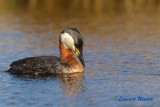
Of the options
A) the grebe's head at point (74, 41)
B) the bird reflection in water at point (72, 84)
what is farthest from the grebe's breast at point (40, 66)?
the grebe's head at point (74, 41)

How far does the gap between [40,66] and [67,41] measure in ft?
3.57

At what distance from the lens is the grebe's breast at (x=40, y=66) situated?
1331cm

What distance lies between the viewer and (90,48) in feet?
56.5

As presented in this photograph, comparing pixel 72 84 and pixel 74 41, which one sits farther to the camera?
pixel 74 41

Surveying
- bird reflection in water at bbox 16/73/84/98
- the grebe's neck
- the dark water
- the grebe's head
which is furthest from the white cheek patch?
bird reflection in water at bbox 16/73/84/98

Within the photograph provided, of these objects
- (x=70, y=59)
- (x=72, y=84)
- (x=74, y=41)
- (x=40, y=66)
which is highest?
(x=74, y=41)

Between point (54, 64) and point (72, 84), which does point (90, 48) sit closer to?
point (54, 64)

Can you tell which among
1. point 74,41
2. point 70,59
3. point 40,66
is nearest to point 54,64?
point 40,66

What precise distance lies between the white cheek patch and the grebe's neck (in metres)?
0.11

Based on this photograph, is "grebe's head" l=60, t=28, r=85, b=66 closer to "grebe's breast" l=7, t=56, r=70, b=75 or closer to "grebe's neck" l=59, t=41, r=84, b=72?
"grebe's neck" l=59, t=41, r=84, b=72

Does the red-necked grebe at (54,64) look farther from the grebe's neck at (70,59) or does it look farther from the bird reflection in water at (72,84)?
the bird reflection in water at (72,84)

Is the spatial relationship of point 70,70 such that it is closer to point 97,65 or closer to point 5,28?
point 97,65

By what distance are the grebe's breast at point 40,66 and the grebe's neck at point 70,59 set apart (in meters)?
→ 0.19

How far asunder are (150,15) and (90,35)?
17.6 feet
